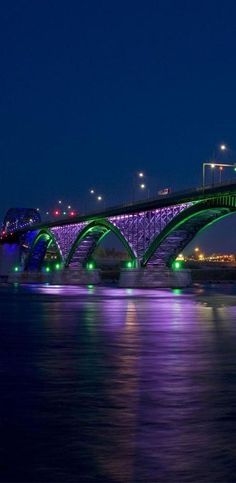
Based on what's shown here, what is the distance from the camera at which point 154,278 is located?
389 feet

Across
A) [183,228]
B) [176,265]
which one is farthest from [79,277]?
[183,228]

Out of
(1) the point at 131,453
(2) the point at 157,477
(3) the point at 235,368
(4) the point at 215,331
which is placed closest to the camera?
(2) the point at 157,477

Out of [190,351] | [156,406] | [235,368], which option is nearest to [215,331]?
[190,351]

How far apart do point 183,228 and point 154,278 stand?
10.2 meters

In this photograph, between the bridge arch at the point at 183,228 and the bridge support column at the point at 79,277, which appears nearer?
the bridge arch at the point at 183,228

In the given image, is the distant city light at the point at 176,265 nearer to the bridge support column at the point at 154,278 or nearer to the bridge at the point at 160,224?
the bridge support column at the point at 154,278

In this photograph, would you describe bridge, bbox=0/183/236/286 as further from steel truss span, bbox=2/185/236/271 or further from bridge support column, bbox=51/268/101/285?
bridge support column, bbox=51/268/101/285

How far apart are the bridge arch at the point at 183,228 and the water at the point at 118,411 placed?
6956cm

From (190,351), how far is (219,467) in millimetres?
15162

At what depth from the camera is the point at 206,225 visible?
111750mm

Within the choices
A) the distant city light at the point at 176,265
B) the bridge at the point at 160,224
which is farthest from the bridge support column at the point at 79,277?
the distant city light at the point at 176,265

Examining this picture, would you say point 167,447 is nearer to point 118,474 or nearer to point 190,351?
point 118,474

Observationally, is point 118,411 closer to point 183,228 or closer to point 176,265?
point 183,228

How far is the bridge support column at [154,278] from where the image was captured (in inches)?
4683
